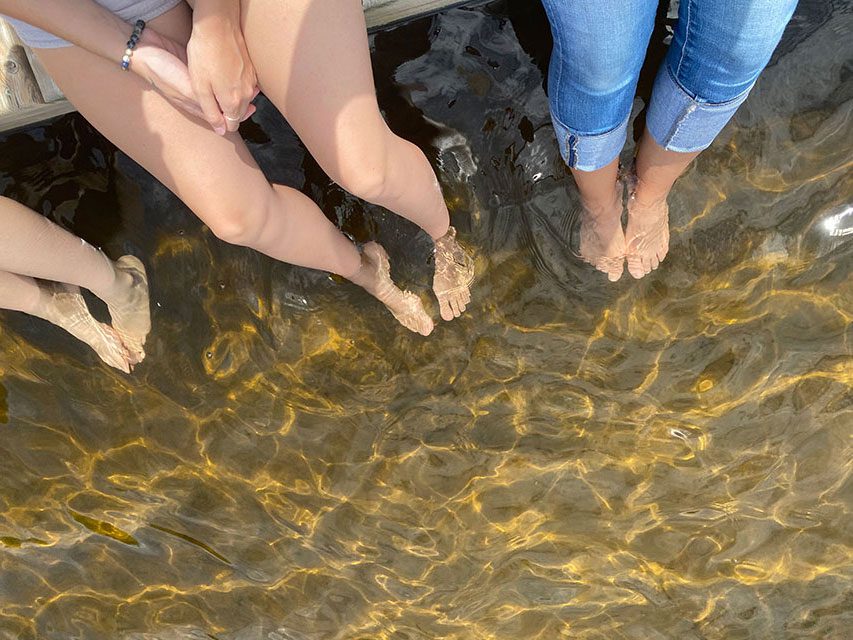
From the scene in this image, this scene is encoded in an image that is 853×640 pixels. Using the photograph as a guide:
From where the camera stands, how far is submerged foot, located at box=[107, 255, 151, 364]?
3.23 m

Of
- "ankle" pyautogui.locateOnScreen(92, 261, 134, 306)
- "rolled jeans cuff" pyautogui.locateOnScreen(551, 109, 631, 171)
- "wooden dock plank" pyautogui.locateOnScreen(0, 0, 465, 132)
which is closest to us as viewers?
"rolled jeans cuff" pyautogui.locateOnScreen(551, 109, 631, 171)

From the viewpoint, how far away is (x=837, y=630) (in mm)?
3625

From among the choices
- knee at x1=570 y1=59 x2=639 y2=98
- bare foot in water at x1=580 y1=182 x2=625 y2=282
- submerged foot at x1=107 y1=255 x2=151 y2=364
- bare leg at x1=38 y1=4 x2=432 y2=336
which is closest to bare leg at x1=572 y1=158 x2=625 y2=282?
bare foot in water at x1=580 y1=182 x2=625 y2=282

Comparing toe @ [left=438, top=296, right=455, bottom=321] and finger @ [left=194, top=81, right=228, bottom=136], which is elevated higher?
toe @ [left=438, top=296, right=455, bottom=321]

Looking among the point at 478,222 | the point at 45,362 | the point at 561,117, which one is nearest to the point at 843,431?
the point at 478,222

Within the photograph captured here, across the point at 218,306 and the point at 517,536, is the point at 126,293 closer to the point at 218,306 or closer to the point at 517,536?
the point at 218,306

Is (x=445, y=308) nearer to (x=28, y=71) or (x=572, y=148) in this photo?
(x=572, y=148)

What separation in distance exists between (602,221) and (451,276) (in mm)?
679

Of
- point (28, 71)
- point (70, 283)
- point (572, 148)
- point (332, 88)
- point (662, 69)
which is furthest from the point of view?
point (70, 283)

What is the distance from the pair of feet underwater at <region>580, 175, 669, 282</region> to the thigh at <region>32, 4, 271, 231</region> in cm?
138

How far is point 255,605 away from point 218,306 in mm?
1608

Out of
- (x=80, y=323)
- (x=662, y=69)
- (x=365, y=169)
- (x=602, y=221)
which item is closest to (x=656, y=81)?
(x=662, y=69)

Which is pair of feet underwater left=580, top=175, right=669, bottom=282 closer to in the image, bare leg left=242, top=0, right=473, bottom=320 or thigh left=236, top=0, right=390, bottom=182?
bare leg left=242, top=0, right=473, bottom=320

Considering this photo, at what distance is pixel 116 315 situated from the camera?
325 cm
